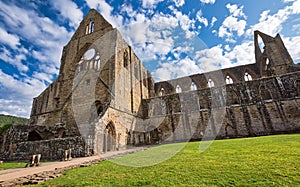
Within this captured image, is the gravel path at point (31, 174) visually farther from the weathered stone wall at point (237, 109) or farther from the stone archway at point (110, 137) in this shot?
the weathered stone wall at point (237, 109)

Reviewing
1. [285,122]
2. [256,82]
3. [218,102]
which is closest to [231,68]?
[256,82]

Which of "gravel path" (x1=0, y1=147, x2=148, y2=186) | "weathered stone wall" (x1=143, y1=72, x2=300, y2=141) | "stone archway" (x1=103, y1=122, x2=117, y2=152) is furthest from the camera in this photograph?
"weathered stone wall" (x1=143, y1=72, x2=300, y2=141)

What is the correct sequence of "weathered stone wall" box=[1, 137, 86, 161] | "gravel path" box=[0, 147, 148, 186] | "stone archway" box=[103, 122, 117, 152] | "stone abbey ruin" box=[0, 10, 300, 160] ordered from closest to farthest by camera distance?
1. "gravel path" box=[0, 147, 148, 186]
2. "weathered stone wall" box=[1, 137, 86, 161]
3. "stone archway" box=[103, 122, 117, 152]
4. "stone abbey ruin" box=[0, 10, 300, 160]

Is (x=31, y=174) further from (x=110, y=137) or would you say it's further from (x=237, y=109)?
(x=237, y=109)

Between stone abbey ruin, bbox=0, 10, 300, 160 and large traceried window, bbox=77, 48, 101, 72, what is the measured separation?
5.1 inches

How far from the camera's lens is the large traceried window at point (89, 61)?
859 inches

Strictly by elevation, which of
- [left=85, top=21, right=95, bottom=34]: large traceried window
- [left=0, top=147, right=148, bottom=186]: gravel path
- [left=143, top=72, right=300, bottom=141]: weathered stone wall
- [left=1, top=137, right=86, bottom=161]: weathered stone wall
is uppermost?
[left=85, top=21, right=95, bottom=34]: large traceried window

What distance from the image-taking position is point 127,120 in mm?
17141

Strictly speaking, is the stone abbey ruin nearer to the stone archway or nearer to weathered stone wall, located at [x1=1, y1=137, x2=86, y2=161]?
the stone archway

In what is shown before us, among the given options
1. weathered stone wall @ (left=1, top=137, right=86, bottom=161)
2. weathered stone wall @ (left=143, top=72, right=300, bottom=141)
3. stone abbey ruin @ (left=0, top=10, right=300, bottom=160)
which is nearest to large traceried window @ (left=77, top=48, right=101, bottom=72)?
stone abbey ruin @ (left=0, top=10, right=300, bottom=160)

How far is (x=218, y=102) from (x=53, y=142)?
61.7ft

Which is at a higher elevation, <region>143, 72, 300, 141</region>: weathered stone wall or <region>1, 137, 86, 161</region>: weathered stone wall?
<region>143, 72, 300, 141</region>: weathered stone wall

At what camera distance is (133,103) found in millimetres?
20172

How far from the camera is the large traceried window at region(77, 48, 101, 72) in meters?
21.8
